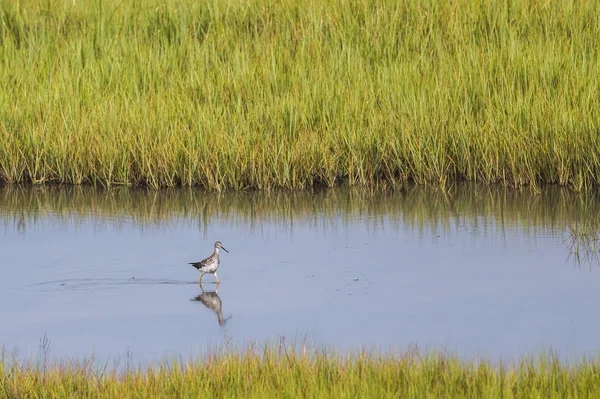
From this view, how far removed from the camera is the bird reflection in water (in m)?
6.45

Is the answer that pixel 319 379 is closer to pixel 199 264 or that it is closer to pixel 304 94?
pixel 199 264

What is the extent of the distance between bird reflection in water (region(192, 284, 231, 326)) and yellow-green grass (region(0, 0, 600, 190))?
9.14 feet

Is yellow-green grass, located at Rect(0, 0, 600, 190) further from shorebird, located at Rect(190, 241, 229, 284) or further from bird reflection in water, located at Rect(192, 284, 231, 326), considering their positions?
bird reflection in water, located at Rect(192, 284, 231, 326)

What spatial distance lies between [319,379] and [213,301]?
6.72 feet

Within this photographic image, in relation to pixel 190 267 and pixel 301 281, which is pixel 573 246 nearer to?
pixel 301 281

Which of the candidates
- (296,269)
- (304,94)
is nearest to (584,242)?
(296,269)

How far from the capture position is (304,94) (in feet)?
34.7

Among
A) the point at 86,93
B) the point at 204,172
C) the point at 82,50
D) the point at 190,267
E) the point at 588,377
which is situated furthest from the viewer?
the point at 82,50

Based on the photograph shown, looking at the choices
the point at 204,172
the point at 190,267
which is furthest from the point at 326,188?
the point at 190,267

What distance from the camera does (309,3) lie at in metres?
12.8

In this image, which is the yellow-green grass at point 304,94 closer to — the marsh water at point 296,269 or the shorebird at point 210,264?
the marsh water at point 296,269

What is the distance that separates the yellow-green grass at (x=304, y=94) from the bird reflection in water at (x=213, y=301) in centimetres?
279

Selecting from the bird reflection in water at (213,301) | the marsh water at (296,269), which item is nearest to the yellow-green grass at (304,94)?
the marsh water at (296,269)

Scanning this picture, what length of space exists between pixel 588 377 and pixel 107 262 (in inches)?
148
